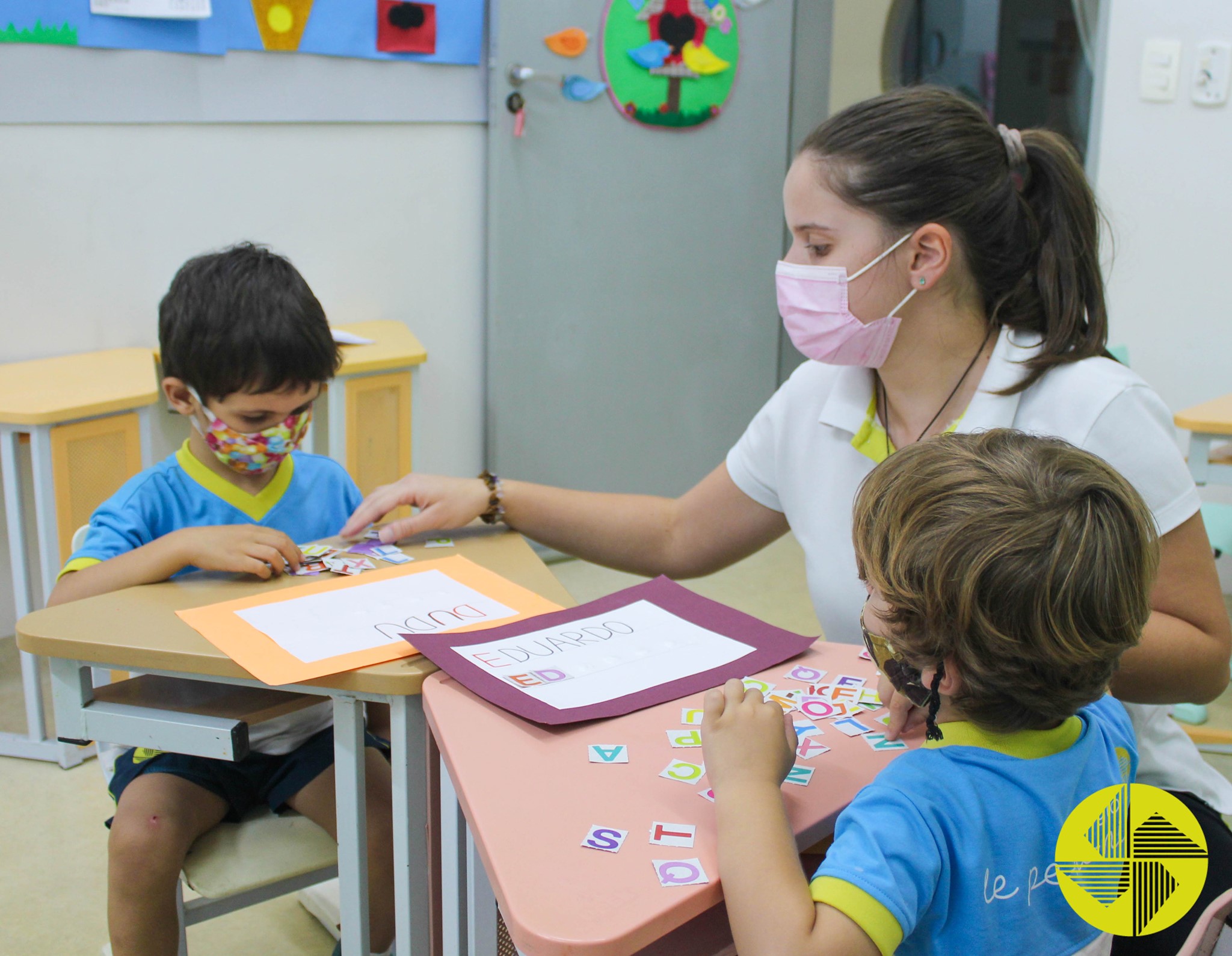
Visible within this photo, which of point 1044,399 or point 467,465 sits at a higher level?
point 1044,399

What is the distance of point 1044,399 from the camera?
4.05ft

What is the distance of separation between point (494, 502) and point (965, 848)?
907mm

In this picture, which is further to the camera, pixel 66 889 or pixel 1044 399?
pixel 66 889

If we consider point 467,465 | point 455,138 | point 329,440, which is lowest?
point 467,465

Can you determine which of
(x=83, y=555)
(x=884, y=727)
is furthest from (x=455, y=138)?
(x=884, y=727)

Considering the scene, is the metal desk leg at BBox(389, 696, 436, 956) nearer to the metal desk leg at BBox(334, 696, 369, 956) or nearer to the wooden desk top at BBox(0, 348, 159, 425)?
the metal desk leg at BBox(334, 696, 369, 956)

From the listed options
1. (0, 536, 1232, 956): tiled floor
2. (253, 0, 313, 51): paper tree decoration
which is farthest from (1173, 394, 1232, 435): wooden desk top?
(253, 0, 313, 51): paper tree decoration

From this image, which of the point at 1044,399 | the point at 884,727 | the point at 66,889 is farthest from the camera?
the point at 66,889

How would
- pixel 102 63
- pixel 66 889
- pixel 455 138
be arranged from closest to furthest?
pixel 66 889
pixel 102 63
pixel 455 138

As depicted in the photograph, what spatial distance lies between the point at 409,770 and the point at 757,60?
2.89 m

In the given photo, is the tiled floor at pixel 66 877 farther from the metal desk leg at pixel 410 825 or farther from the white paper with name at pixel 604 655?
the white paper with name at pixel 604 655

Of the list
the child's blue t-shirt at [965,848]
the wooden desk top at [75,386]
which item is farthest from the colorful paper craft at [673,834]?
the wooden desk top at [75,386]

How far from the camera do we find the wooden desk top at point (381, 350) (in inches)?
104

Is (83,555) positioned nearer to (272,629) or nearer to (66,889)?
(272,629)
